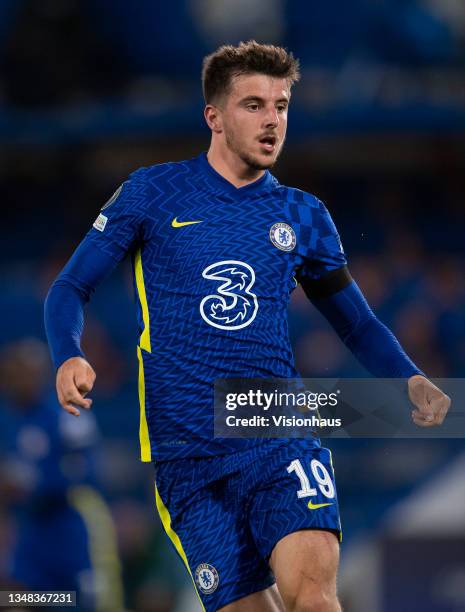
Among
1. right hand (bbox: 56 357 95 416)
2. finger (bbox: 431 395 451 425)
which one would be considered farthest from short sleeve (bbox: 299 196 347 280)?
right hand (bbox: 56 357 95 416)

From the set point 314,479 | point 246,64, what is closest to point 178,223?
point 246,64

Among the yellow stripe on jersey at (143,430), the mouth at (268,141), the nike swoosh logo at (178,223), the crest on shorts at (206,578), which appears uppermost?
the mouth at (268,141)

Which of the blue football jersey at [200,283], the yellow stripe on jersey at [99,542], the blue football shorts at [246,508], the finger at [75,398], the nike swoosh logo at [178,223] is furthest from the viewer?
the yellow stripe on jersey at [99,542]

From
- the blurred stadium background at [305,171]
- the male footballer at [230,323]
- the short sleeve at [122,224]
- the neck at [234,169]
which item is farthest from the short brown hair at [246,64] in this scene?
the blurred stadium background at [305,171]

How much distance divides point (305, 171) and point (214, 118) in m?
10.7

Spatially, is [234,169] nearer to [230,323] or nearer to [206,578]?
[230,323]

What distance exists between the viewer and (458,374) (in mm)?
10398

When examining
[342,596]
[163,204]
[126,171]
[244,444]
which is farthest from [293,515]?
[126,171]

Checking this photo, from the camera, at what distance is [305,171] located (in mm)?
15086

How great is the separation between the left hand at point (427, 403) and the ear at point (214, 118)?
120cm

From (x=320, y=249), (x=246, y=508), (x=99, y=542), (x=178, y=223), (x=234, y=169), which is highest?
(x=234, y=169)

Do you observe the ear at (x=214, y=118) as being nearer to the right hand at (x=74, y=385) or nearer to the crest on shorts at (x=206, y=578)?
the right hand at (x=74, y=385)

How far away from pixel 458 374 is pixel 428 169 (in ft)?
16.6

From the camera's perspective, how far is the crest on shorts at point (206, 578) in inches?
160
